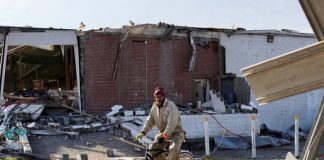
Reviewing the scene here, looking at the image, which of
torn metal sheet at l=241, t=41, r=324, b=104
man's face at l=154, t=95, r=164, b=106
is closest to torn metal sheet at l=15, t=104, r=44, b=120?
man's face at l=154, t=95, r=164, b=106

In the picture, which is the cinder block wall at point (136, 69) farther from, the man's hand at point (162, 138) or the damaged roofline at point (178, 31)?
the man's hand at point (162, 138)

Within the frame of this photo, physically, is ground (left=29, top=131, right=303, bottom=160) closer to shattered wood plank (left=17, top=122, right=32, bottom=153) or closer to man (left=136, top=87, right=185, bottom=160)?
shattered wood plank (left=17, top=122, right=32, bottom=153)

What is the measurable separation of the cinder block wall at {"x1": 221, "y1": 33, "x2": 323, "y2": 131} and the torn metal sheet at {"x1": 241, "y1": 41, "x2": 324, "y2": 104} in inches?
792

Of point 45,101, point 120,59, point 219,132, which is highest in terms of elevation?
point 120,59

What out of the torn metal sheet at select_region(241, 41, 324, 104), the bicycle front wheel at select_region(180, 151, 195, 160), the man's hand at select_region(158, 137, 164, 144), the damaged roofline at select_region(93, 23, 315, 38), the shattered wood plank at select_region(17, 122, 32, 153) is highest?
the damaged roofline at select_region(93, 23, 315, 38)

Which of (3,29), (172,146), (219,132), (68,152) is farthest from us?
(219,132)

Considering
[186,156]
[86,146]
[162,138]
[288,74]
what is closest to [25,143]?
[86,146]

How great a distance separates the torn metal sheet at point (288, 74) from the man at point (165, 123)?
5.30 meters

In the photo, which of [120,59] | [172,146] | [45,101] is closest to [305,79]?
[172,146]

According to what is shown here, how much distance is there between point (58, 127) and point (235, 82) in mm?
9371

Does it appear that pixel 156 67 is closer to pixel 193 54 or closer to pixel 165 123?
pixel 193 54

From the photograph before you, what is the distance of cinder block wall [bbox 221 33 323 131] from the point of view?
2320cm

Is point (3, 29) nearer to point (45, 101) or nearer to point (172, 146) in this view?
point (45, 101)

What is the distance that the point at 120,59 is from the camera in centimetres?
2100
